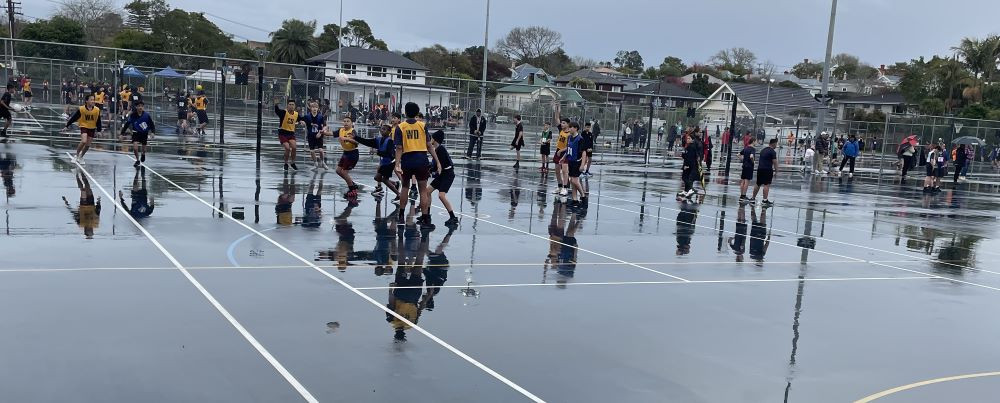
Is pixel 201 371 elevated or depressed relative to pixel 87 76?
depressed

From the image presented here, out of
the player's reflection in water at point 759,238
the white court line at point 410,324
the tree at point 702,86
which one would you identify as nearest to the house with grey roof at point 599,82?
the tree at point 702,86

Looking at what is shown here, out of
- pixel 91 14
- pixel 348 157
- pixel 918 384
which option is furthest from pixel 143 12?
pixel 918 384

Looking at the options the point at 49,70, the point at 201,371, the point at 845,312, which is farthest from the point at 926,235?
the point at 49,70

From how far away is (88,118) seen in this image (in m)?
21.6

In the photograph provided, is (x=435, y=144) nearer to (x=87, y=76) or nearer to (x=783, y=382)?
(x=783, y=382)

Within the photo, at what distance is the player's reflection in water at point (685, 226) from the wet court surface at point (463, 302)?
4.0 inches

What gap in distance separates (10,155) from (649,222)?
15.7m

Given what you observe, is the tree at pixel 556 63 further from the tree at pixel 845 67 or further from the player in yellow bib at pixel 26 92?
the player in yellow bib at pixel 26 92

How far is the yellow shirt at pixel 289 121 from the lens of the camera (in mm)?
22456

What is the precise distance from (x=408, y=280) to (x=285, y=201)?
23.1ft

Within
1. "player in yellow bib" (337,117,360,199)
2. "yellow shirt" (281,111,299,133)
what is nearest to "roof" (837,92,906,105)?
"yellow shirt" (281,111,299,133)

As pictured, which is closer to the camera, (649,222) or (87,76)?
(649,222)

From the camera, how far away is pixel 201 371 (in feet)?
22.6

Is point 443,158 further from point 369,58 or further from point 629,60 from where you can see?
point 629,60
